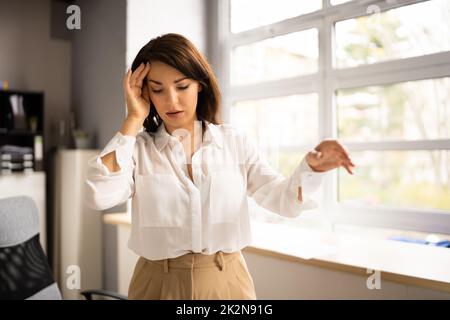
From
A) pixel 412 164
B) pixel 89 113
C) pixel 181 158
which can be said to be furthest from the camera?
pixel 89 113

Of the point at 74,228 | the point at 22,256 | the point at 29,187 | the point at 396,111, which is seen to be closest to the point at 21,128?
the point at 29,187

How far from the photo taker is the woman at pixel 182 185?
0.75 meters

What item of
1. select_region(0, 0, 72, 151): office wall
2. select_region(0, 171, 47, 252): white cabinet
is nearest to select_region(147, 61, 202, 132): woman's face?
select_region(0, 171, 47, 252): white cabinet

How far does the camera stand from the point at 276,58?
1.92 meters

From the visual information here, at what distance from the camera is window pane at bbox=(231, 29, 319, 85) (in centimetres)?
173

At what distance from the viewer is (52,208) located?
7.70 feet

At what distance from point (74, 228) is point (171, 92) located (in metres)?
1.65

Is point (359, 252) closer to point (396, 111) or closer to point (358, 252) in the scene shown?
point (358, 252)

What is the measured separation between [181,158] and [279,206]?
0.22m

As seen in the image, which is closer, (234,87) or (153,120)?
(153,120)

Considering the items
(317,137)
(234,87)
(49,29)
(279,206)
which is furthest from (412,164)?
(49,29)

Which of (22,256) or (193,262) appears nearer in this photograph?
(193,262)

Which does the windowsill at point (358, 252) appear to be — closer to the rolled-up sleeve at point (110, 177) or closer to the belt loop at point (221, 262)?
the belt loop at point (221, 262)
